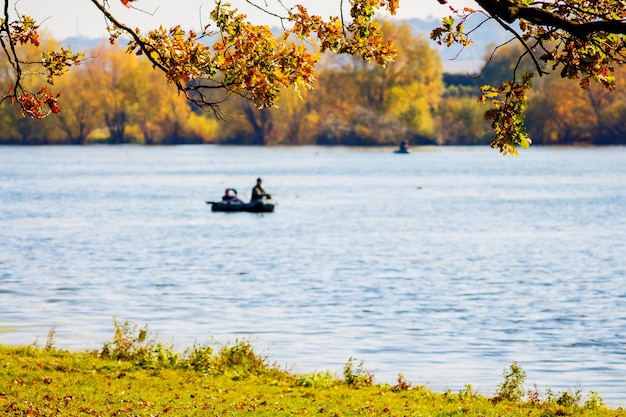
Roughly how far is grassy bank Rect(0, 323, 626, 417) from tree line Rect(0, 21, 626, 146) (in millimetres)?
115872

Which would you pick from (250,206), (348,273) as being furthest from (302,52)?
(250,206)

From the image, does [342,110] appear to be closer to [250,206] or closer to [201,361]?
[250,206]

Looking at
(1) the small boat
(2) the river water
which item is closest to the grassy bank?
(2) the river water

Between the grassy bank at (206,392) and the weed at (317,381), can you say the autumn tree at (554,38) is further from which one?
the weed at (317,381)

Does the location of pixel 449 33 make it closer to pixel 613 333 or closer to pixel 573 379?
pixel 573 379

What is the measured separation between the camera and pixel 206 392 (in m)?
14.7

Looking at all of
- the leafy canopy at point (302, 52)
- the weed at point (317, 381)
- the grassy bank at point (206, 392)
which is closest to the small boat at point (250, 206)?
the grassy bank at point (206, 392)

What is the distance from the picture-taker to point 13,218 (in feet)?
185

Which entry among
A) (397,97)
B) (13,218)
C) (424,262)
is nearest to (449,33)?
(424,262)

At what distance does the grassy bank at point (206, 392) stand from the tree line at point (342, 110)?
11587cm

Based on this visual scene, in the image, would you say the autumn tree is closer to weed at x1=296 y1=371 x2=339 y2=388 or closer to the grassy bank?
the grassy bank

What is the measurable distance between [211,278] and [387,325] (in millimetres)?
10327

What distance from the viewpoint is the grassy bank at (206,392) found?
13258mm

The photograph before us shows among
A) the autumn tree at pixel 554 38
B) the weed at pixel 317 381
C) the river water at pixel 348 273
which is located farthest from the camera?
the river water at pixel 348 273
